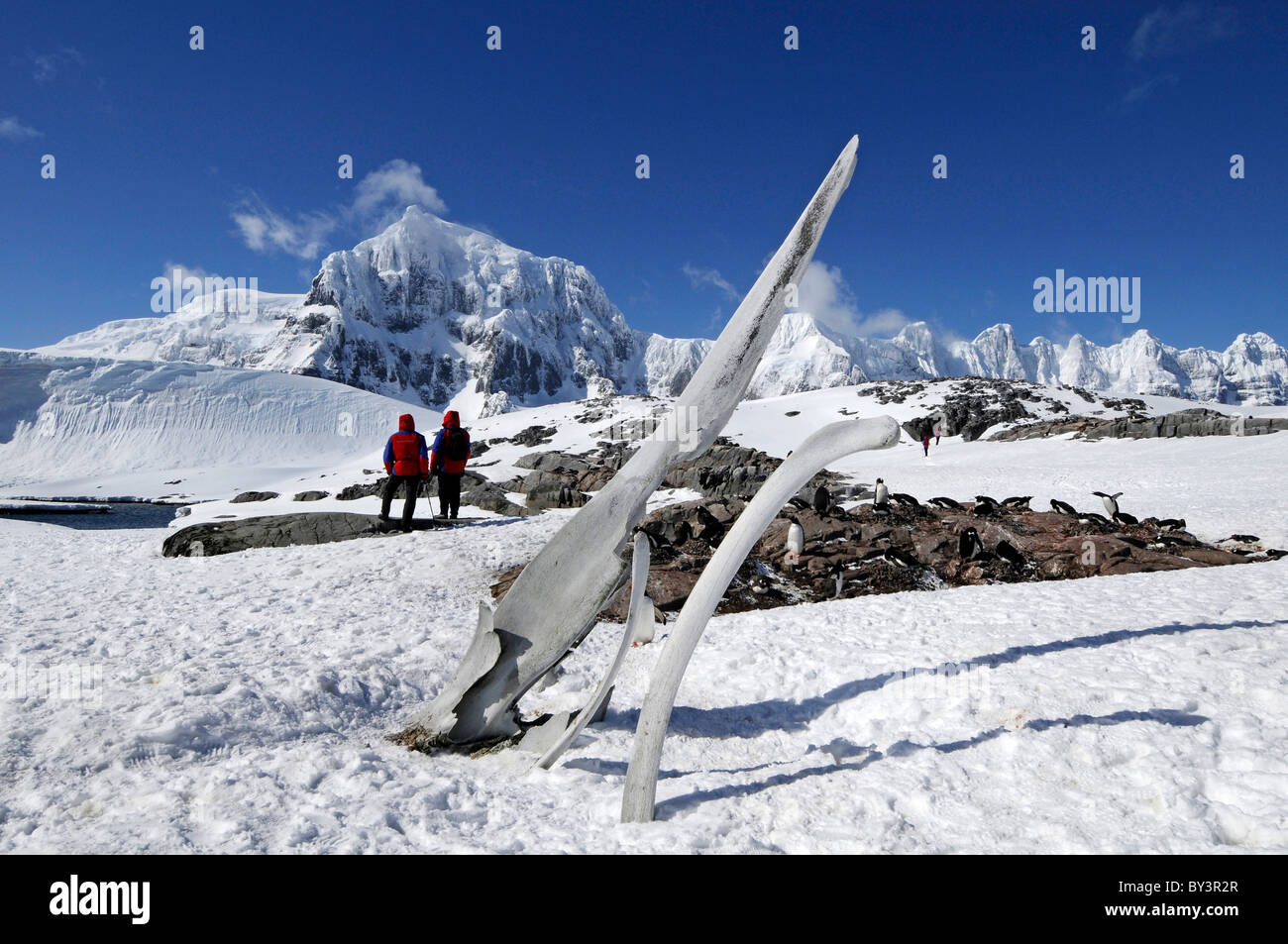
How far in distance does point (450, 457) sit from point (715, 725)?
31.9 ft

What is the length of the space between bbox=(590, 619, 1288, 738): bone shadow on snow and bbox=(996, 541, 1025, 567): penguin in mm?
3647

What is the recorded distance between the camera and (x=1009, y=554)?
8766 mm

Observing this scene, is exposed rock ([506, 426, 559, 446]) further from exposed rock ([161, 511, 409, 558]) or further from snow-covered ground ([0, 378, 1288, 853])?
snow-covered ground ([0, 378, 1288, 853])

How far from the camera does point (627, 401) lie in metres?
67.7

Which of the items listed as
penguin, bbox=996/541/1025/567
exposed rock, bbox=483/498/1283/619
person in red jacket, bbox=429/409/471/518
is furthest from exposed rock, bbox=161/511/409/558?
penguin, bbox=996/541/1025/567

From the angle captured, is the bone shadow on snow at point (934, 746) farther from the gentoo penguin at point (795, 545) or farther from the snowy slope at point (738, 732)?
the gentoo penguin at point (795, 545)

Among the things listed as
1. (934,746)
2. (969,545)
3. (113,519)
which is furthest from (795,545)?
(113,519)

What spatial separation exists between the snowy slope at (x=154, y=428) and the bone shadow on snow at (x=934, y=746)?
43846 millimetres

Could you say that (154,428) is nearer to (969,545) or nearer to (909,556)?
(909,556)

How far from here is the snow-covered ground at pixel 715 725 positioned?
113 inches

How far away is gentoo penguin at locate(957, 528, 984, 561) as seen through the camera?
8945 mm

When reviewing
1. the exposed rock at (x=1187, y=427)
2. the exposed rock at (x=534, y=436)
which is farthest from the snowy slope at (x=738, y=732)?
the exposed rock at (x=534, y=436)
